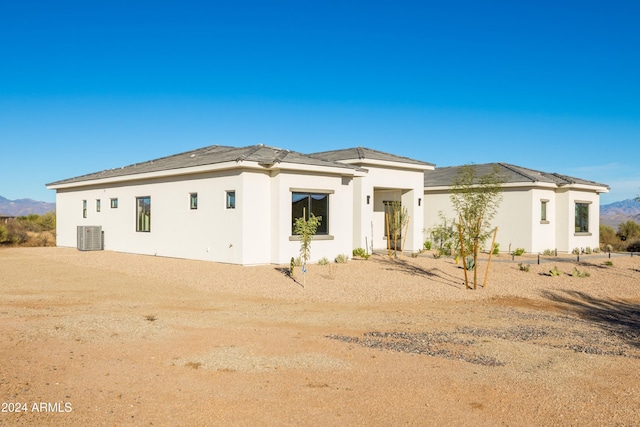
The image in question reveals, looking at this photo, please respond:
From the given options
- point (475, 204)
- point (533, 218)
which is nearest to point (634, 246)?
point (533, 218)

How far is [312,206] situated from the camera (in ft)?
56.6

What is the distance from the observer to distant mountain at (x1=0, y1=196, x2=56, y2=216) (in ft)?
435

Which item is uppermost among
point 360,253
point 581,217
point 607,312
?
point 581,217

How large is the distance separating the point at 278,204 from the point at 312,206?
135 cm

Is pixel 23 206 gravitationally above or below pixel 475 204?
above

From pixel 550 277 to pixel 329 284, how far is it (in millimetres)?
7079

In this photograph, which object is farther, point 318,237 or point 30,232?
point 30,232

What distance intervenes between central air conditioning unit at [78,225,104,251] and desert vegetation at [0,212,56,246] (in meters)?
6.71

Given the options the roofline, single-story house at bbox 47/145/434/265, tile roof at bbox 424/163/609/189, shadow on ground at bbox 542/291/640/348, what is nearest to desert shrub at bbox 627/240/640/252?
tile roof at bbox 424/163/609/189

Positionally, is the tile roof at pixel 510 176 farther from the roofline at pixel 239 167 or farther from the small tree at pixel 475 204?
the small tree at pixel 475 204

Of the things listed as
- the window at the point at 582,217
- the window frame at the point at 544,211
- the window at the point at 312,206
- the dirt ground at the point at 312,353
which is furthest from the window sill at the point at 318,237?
the window at the point at 582,217

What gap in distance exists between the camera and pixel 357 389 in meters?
5.33

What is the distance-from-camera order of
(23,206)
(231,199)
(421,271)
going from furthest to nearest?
(23,206), (231,199), (421,271)

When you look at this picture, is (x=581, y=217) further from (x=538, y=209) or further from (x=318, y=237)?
(x=318, y=237)
